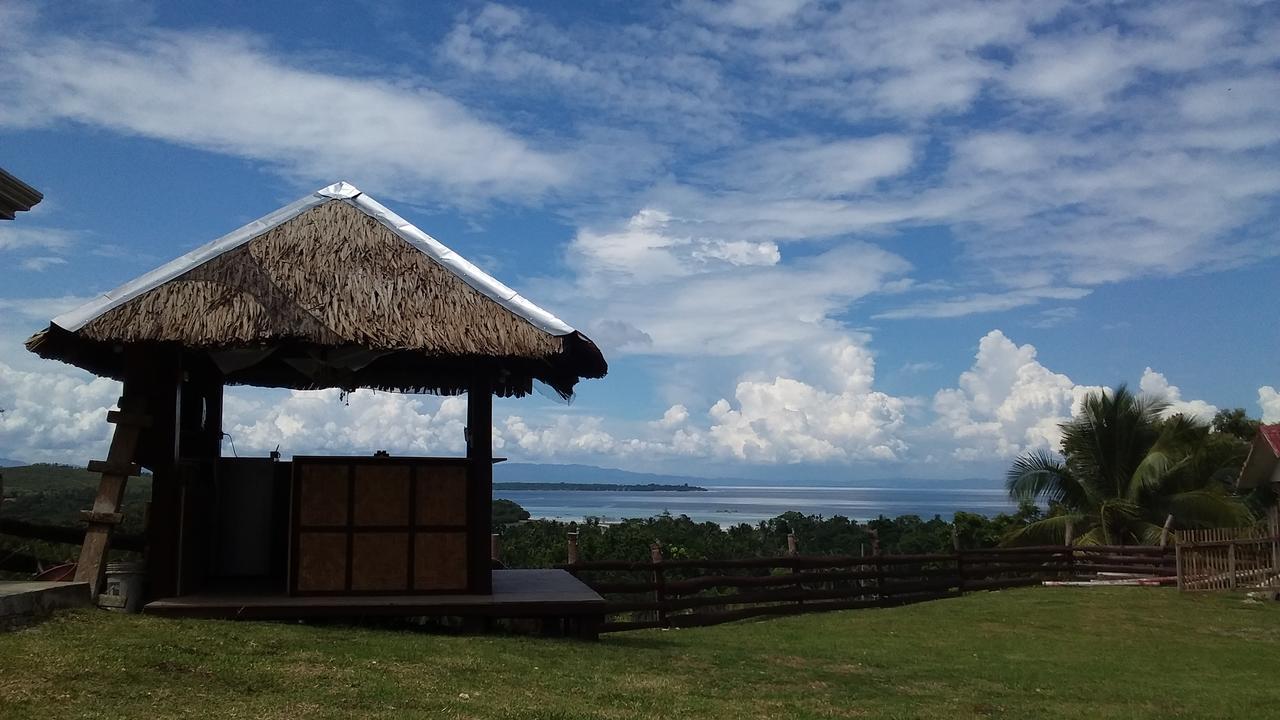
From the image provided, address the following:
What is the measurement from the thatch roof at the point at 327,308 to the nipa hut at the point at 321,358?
2 cm

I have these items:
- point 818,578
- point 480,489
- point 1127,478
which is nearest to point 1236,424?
point 1127,478

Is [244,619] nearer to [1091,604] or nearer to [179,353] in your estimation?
→ [179,353]

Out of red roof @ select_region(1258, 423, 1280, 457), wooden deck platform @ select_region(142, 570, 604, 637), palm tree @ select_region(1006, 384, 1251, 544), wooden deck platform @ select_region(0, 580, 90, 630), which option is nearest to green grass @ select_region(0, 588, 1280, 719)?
A: wooden deck platform @ select_region(0, 580, 90, 630)

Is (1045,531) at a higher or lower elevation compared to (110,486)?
lower

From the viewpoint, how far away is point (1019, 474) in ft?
89.4

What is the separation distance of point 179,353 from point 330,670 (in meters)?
4.17

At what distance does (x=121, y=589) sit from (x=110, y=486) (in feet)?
3.11

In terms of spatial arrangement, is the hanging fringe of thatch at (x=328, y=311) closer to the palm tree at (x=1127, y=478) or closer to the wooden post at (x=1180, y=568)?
the wooden post at (x=1180, y=568)

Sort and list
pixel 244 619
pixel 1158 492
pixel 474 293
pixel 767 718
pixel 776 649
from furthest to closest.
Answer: pixel 1158 492 < pixel 776 649 < pixel 474 293 < pixel 244 619 < pixel 767 718

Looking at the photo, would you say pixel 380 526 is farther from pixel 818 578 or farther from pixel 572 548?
pixel 818 578

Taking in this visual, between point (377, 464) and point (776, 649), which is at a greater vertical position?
point (377, 464)

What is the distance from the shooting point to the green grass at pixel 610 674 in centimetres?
673

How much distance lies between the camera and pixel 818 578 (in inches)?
756

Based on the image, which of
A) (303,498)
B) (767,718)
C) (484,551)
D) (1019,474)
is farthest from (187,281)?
(1019,474)
